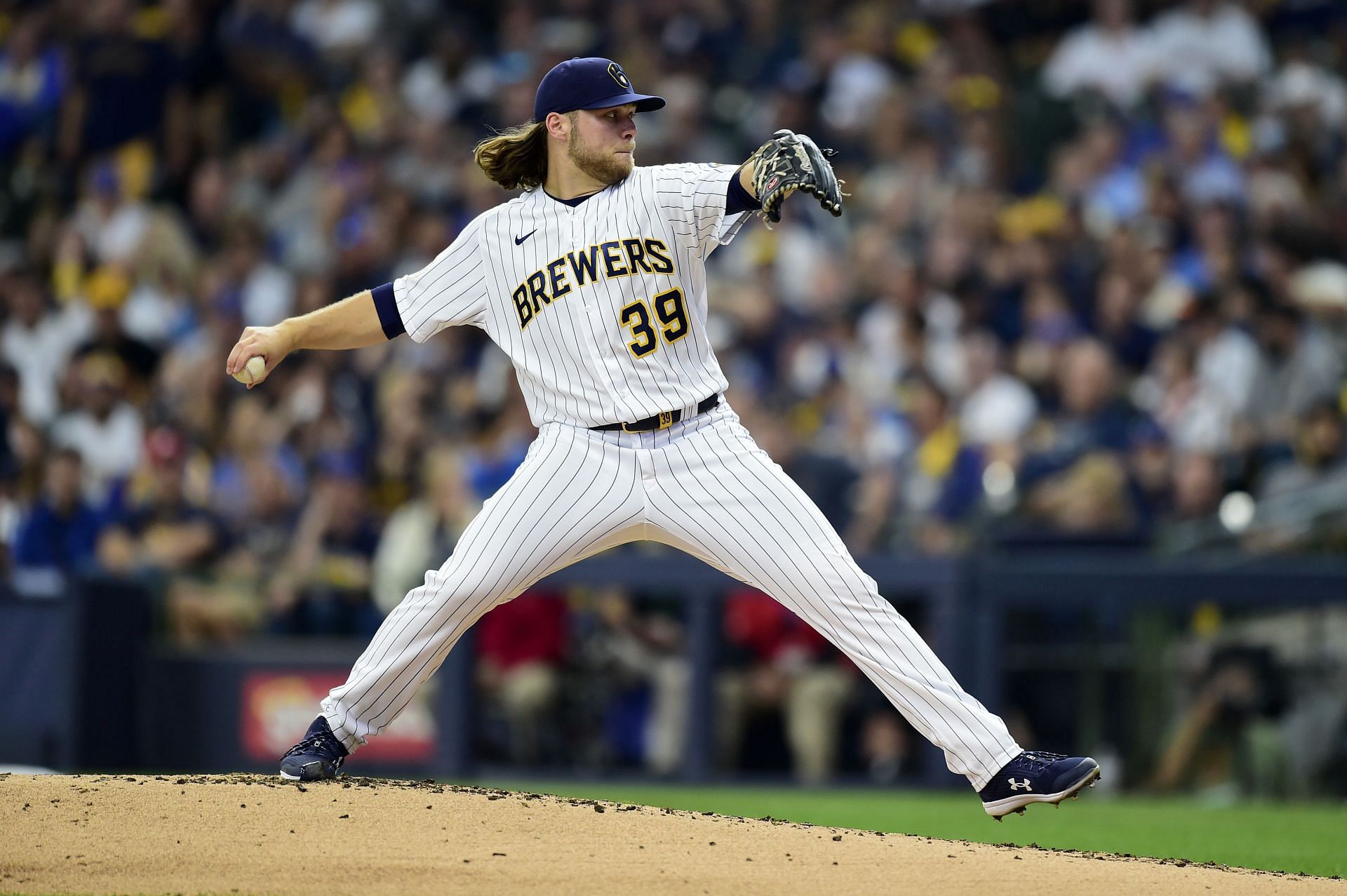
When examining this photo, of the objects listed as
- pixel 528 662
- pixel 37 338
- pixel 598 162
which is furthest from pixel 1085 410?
pixel 37 338

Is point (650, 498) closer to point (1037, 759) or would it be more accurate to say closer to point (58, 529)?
point (1037, 759)

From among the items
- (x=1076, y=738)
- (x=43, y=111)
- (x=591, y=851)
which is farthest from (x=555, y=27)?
(x=591, y=851)

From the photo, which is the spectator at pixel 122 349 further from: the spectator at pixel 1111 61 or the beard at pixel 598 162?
the beard at pixel 598 162

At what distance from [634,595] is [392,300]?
4070 millimetres

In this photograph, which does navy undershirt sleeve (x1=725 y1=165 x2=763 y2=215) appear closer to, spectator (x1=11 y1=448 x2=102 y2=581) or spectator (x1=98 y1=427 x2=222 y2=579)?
spectator (x1=98 y1=427 x2=222 y2=579)

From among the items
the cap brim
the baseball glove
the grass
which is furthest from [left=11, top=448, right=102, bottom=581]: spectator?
the baseball glove

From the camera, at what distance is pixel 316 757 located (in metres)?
4.80

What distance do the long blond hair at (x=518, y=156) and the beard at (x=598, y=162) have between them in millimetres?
128

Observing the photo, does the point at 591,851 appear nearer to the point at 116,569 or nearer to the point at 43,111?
the point at 116,569

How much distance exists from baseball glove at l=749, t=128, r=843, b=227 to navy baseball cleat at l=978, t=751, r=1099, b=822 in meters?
1.43

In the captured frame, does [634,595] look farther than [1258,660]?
Yes

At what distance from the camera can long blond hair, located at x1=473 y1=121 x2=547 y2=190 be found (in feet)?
15.9

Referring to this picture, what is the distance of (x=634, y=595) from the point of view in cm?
883

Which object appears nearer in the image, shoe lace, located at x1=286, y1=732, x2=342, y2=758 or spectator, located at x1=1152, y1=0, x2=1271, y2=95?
shoe lace, located at x1=286, y1=732, x2=342, y2=758
